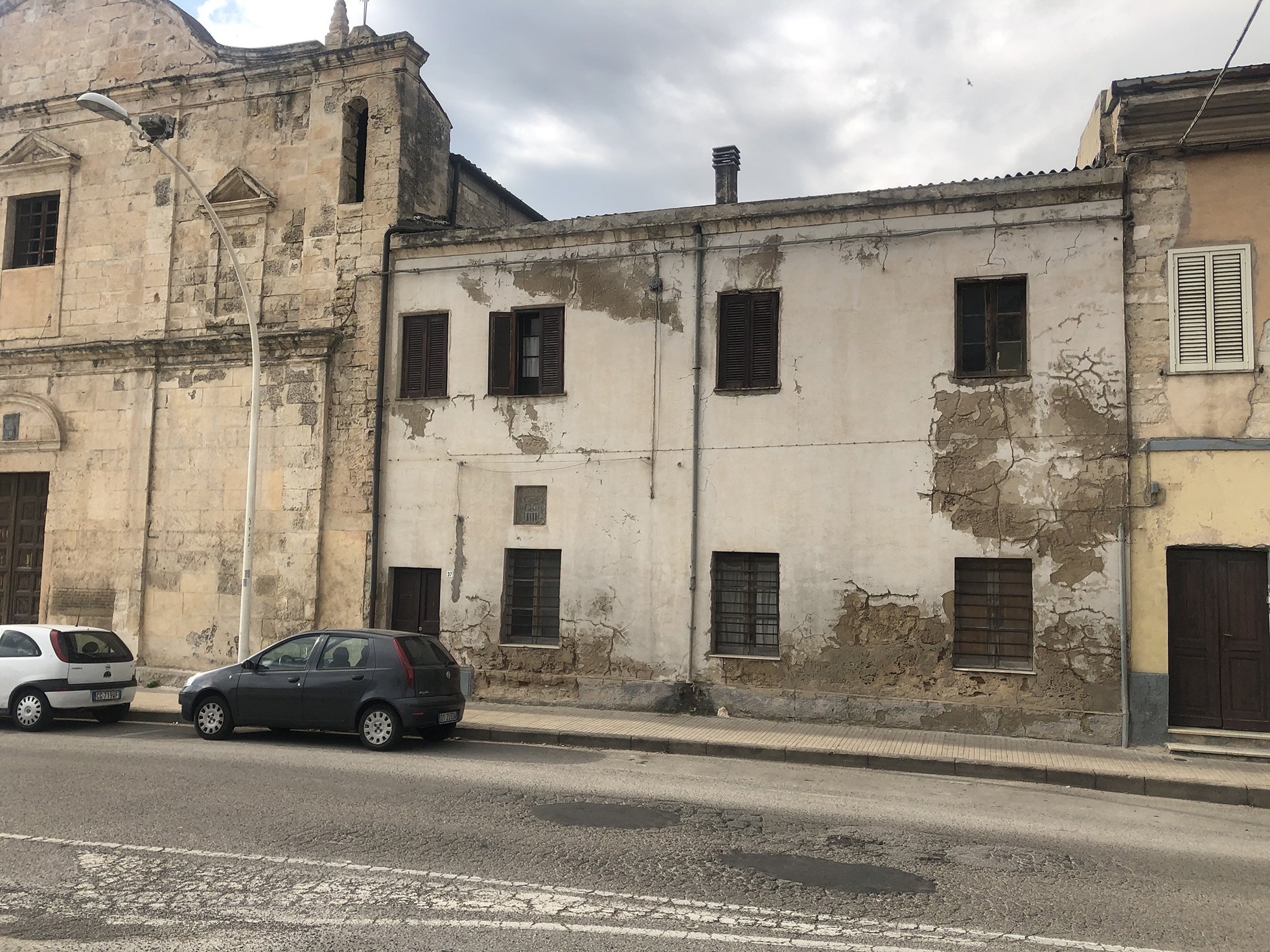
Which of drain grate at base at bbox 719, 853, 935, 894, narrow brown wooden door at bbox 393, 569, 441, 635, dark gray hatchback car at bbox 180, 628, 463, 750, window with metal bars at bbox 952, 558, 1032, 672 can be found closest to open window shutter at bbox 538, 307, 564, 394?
narrow brown wooden door at bbox 393, 569, 441, 635

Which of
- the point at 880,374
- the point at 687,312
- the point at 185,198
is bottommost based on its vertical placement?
the point at 880,374

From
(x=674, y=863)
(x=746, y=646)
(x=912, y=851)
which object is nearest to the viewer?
(x=674, y=863)

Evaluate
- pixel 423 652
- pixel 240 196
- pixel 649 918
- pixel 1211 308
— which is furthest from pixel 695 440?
pixel 240 196

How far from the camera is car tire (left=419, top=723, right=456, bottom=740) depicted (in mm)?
12303

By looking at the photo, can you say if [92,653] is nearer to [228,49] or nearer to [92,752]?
[92,752]

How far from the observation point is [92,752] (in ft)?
Answer: 36.9

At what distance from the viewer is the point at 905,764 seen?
1147 centimetres

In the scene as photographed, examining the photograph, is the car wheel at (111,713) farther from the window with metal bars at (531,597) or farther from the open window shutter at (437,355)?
the open window shutter at (437,355)

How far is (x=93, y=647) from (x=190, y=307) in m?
7.47

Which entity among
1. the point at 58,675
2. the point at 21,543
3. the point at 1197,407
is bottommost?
the point at 58,675

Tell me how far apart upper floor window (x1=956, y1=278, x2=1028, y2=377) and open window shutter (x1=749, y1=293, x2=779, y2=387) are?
2.63m

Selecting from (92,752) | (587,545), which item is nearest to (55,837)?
(92,752)

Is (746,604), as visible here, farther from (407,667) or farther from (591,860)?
(591,860)

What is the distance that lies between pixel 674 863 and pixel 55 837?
4635 mm
